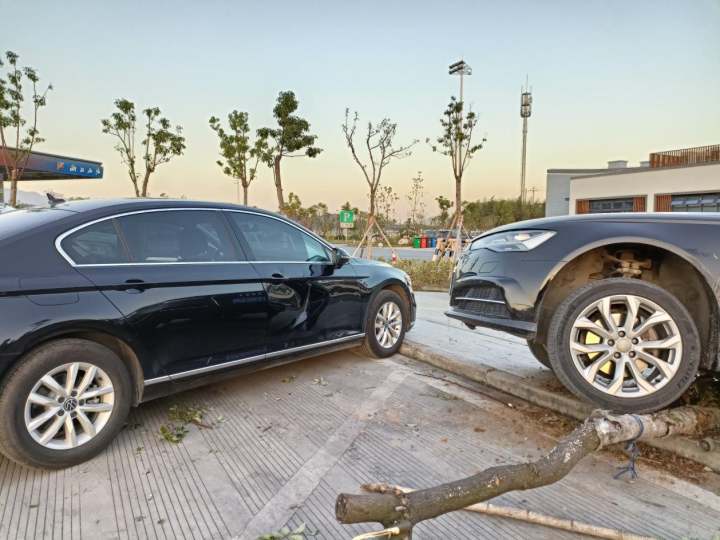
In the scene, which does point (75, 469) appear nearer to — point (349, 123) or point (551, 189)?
point (349, 123)

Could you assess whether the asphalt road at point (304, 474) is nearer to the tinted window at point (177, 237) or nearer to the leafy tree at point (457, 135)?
the tinted window at point (177, 237)

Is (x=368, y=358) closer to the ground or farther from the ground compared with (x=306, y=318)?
closer to the ground

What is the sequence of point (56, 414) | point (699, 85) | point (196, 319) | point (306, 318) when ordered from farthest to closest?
point (699, 85)
point (306, 318)
point (196, 319)
point (56, 414)

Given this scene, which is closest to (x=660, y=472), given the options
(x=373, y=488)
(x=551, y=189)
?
(x=373, y=488)

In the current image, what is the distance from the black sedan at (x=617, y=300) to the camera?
2.29 meters

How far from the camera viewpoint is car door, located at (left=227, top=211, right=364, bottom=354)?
3.29m

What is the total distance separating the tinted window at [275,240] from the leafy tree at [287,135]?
31.3 feet

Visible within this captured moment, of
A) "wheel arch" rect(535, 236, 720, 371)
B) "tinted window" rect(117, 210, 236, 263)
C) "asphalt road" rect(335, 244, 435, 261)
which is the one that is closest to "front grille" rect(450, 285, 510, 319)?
"wheel arch" rect(535, 236, 720, 371)

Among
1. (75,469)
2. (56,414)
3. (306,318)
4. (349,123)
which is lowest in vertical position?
(75,469)

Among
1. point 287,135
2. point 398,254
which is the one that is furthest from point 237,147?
point 398,254

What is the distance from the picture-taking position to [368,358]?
443 centimetres

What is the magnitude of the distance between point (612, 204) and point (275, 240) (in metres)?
29.5

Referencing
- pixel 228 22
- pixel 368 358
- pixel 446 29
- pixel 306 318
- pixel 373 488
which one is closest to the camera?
pixel 373 488

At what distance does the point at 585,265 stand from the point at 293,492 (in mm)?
2270
